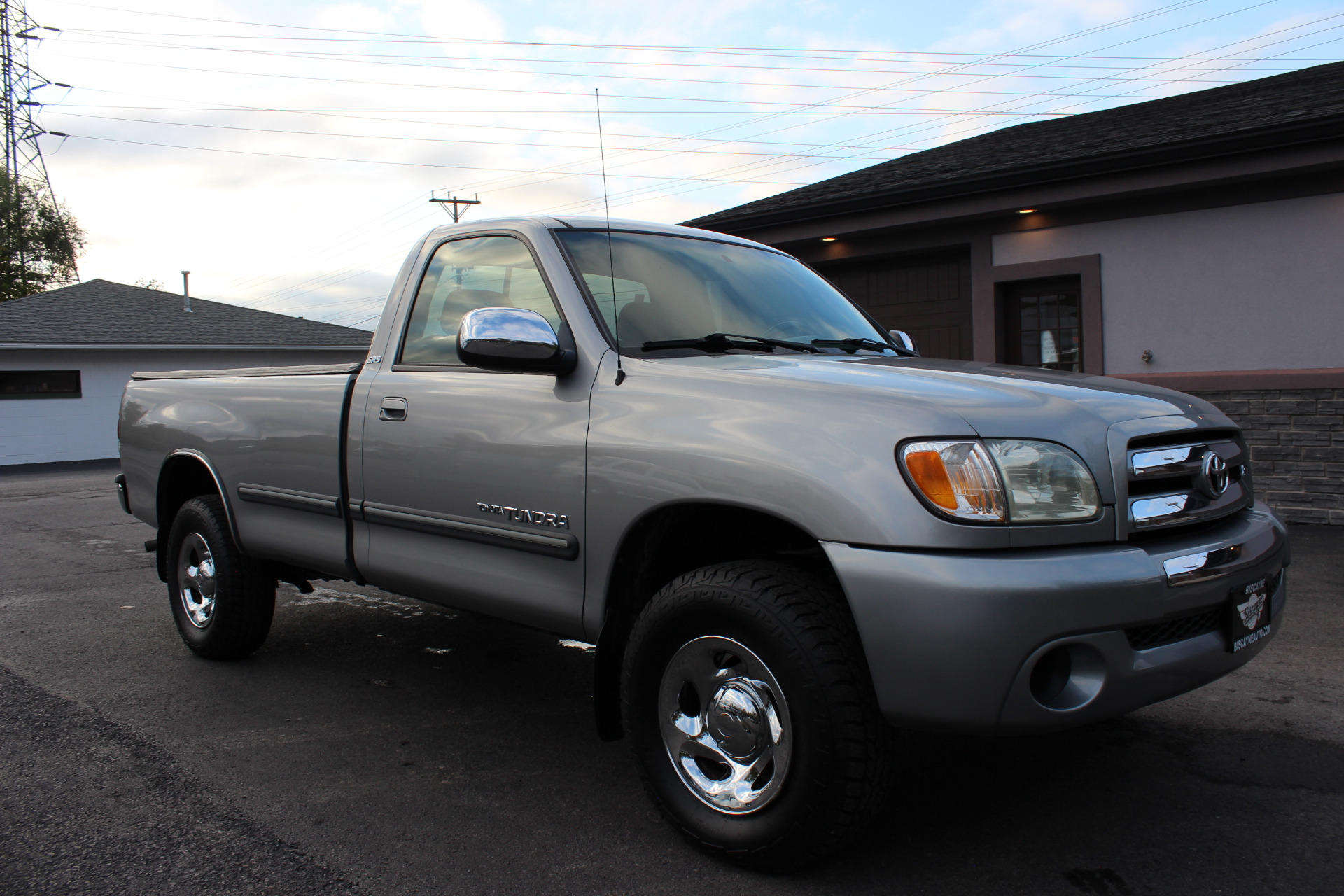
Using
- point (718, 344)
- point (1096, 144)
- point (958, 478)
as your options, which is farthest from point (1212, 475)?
point (1096, 144)

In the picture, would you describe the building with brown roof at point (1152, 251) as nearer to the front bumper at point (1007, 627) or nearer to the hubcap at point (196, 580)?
the front bumper at point (1007, 627)

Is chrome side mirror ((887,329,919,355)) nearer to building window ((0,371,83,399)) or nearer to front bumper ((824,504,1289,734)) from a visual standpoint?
front bumper ((824,504,1289,734))

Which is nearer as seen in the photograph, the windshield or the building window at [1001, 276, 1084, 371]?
the windshield

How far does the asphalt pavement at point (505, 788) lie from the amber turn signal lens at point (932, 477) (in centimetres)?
108

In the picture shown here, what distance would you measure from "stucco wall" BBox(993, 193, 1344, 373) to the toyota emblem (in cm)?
775

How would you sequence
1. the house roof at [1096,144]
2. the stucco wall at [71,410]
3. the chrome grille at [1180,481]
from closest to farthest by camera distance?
1. the chrome grille at [1180,481]
2. the house roof at [1096,144]
3. the stucco wall at [71,410]

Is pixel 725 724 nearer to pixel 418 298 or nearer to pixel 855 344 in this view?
pixel 855 344

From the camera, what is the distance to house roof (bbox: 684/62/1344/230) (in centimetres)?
895

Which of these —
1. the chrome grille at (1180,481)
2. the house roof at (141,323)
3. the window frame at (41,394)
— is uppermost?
the house roof at (141,323)

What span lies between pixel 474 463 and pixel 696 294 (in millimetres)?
1018

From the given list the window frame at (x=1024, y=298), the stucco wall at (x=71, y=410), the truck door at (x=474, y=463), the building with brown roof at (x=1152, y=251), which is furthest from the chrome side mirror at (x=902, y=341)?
the stucco wall at (x=71, y=410)

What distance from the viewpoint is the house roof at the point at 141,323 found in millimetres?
26250

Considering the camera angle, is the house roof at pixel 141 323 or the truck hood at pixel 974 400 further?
the house roof at pixel 141 323

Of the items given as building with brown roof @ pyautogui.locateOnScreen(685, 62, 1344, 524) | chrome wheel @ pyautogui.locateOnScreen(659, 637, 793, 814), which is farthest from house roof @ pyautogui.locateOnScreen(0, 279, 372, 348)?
chrome wheel @ pyautogui.locateOnScreen(659, 637, 793, 814)
